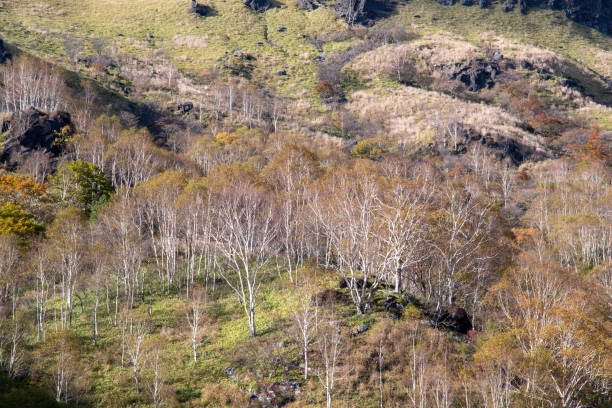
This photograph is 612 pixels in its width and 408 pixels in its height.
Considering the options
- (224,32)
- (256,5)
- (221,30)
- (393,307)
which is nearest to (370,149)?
(393,307)

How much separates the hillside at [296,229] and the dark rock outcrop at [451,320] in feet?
0.59

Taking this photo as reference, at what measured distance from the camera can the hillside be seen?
26609mm

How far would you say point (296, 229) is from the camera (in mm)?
47969

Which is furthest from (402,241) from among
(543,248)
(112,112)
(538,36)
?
(538,36)

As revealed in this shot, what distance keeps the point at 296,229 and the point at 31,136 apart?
55.5m

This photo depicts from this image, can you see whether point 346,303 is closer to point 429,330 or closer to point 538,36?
point 429,330

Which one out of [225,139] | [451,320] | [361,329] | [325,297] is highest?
[361,329]

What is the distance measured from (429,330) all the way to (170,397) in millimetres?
20164

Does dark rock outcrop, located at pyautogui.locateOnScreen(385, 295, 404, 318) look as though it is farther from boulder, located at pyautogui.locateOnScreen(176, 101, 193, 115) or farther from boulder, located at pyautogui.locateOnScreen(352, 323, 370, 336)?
boulder, located at pyautogui.locateOnScreen(176, 101, 193, 115)

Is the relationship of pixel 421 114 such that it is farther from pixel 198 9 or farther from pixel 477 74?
pixel 198 9

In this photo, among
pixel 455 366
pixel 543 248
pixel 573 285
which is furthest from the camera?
pixel 543 248

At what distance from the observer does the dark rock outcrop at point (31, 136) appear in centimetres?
6575

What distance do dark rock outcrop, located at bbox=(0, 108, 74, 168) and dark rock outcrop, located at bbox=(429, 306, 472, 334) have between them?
71.4 m

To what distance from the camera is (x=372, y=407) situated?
78.7 feet
